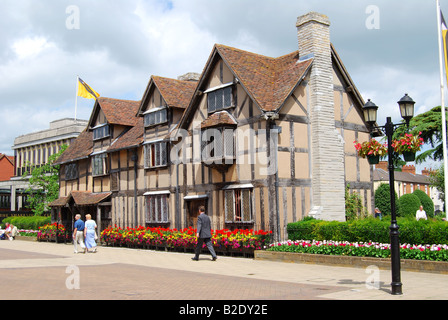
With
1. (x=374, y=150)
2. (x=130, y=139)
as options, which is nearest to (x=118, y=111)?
(x=130, y=139)

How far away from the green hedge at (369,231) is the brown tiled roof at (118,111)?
583 inches

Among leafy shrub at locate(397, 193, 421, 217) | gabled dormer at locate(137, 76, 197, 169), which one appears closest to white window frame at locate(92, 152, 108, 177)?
gabled dormer at locate(137, 76, 197, 169)

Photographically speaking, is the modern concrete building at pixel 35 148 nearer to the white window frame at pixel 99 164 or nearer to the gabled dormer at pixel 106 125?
the gabled dormer at pixel 106 125

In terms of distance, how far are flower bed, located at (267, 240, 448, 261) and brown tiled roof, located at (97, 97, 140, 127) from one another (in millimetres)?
14541

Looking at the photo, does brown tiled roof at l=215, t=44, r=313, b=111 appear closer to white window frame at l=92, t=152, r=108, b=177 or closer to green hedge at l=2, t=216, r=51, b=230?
white window frame at l=92, t=152, r=108, b=177

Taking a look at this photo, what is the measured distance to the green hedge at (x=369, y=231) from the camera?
582 inches

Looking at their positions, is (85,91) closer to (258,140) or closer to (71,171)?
(71,171)

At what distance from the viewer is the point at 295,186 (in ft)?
67.6

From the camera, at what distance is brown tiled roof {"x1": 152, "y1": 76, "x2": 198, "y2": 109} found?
25.8 m

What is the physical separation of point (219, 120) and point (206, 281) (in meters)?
9.83

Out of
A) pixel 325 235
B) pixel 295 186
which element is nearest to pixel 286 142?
pixel 295 186

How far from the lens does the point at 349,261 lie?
51.7ft

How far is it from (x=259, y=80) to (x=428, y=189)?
182 feet

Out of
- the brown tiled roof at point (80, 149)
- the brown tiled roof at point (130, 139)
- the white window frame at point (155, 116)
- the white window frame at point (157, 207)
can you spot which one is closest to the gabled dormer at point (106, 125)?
the brown tiled roof at point (130, 139)
